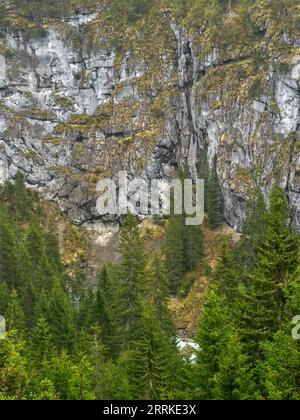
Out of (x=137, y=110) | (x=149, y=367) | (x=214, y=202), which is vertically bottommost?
(x=149, y=367)

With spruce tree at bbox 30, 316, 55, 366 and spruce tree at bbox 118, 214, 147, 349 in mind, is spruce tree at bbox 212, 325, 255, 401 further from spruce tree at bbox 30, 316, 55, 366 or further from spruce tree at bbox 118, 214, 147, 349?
spruce tree at bbox 118, 214, 147, 349

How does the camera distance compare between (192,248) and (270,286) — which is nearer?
(270,286)

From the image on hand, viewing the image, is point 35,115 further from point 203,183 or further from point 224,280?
point 224,280

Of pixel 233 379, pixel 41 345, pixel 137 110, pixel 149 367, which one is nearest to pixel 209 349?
pixel 233 379

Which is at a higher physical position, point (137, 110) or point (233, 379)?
point (137, 110)

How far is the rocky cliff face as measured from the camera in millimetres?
69688

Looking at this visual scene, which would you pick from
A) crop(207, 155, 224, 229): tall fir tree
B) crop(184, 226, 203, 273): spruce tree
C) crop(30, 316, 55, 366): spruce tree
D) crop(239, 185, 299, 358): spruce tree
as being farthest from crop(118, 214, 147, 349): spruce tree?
crop(207, 155, 224, 229): tall fir tree

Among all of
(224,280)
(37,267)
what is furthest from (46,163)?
(224,280)

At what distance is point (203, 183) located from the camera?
77812 mm

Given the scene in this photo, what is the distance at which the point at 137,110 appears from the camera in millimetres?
91688

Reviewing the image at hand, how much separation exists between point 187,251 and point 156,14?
5099 cm

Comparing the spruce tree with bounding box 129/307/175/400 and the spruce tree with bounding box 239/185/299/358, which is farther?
the spruce tree with bounding box 129/307/175/400

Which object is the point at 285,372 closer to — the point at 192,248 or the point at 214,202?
the point at 192,248

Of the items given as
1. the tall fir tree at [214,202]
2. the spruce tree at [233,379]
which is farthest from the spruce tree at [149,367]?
the tall fir tree at [214,202]
